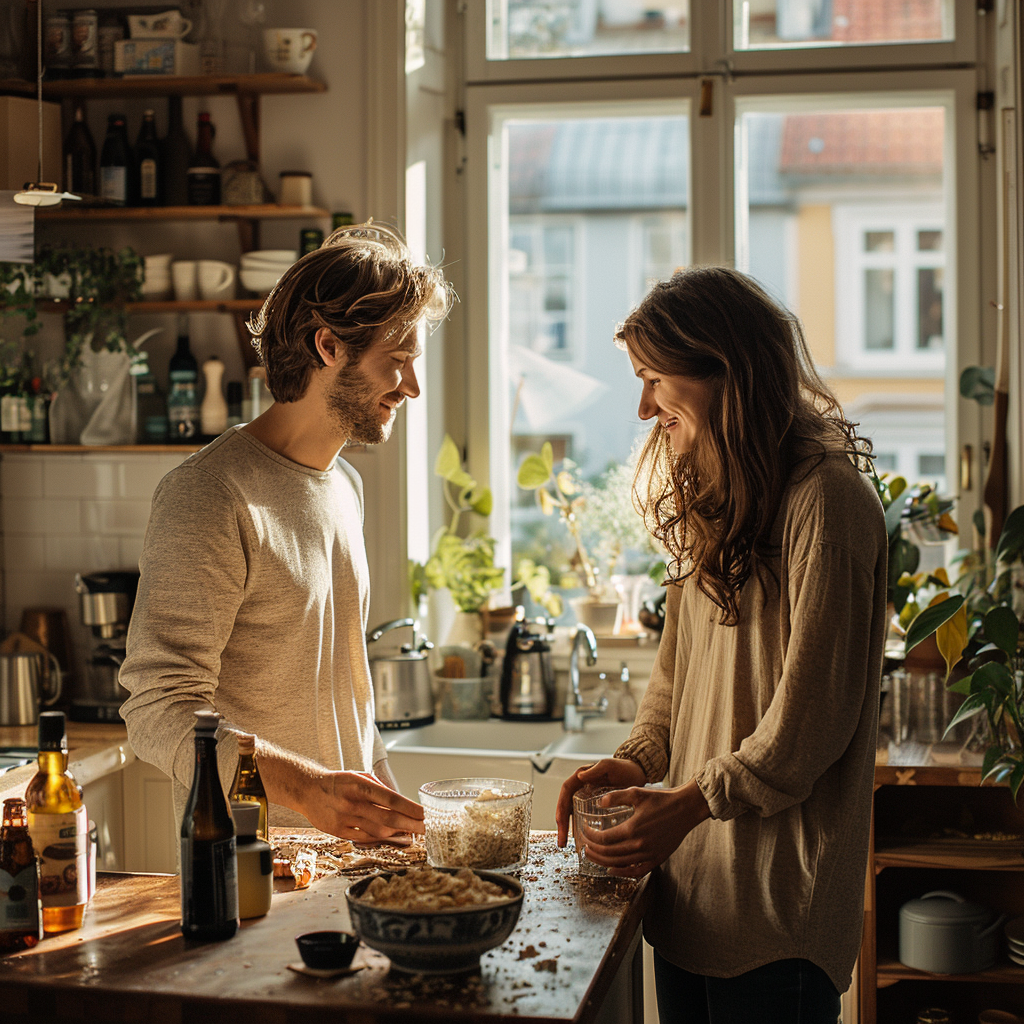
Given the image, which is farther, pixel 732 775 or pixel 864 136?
pixel 864 136

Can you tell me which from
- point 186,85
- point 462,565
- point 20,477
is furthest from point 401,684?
point 186,85

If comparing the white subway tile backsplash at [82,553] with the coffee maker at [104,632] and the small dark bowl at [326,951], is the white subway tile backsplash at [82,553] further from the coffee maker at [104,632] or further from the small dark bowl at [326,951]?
the small dark bowl at [326,951]

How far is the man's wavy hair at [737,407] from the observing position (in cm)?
149

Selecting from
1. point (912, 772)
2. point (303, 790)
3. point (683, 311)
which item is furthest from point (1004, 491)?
point (303, 790)

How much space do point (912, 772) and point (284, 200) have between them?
2.17 m

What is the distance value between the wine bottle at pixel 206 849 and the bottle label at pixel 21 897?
6.3 inches

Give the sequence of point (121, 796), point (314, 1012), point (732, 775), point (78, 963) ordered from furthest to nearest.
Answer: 1. point (121, 796)
2. point (732, 775)
3. point (78, 963)
4. point (314, 1012)

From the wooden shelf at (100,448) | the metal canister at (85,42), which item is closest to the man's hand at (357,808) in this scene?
the wooden shelf at (100,448)

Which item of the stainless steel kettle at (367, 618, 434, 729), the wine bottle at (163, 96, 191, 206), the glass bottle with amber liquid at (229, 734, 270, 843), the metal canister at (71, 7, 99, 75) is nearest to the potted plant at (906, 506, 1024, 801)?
the stainless steel kettle at (367, 618, 434, 729)

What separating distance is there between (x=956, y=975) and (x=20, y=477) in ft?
9.00

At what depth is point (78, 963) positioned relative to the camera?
4.15 ft

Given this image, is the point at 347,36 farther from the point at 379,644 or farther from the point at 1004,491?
the point at 1004,491

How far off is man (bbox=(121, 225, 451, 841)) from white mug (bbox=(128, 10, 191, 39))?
1.46 meters

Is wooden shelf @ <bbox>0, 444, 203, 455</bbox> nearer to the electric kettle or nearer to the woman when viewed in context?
the electric kettle
